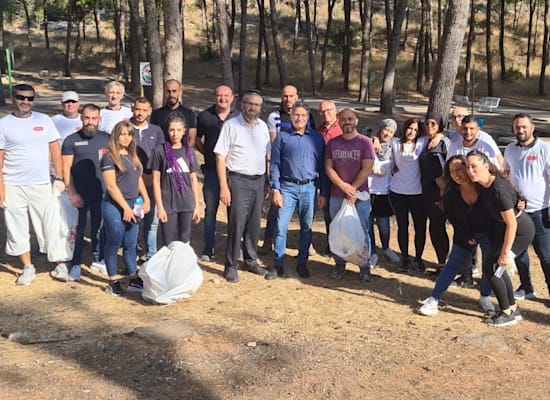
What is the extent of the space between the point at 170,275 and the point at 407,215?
8.95 feet

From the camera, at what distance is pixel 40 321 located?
516 centimetres

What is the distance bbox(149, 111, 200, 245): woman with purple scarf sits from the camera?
5.85 metres

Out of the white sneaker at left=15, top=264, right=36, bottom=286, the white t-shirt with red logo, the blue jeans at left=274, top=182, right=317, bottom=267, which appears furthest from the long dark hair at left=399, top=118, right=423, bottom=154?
the white sneaker at left=15, top=264, right=36, bottom=286

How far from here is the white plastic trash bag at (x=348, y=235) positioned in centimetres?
618

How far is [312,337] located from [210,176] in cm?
245

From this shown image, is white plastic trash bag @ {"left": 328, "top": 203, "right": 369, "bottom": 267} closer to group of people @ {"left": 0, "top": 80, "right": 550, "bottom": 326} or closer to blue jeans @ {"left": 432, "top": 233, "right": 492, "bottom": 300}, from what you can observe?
group of people @ {"left": 0, "top": 80, "right": 550, "bottom": 326}

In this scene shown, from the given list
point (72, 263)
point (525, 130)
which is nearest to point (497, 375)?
point (525, 130)

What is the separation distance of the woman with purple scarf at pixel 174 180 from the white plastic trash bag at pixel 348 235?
Answer: 1387 millimetres

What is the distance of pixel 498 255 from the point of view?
17.0 feet

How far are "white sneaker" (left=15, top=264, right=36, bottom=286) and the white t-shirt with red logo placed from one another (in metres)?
0.86

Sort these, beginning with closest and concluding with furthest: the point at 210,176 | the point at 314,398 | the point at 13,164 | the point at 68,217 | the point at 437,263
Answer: the point at 314,398 → the point at 13,164 → the point at 68,217 → the point at 210,176 → the point at 437,263

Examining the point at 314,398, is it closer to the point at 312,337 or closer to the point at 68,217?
the point at 312,337

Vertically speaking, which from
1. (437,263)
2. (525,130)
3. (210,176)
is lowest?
(437,263)

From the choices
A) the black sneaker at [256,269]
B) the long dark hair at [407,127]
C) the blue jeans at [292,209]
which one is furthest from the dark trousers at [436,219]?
the black sneaker at [256,269]
